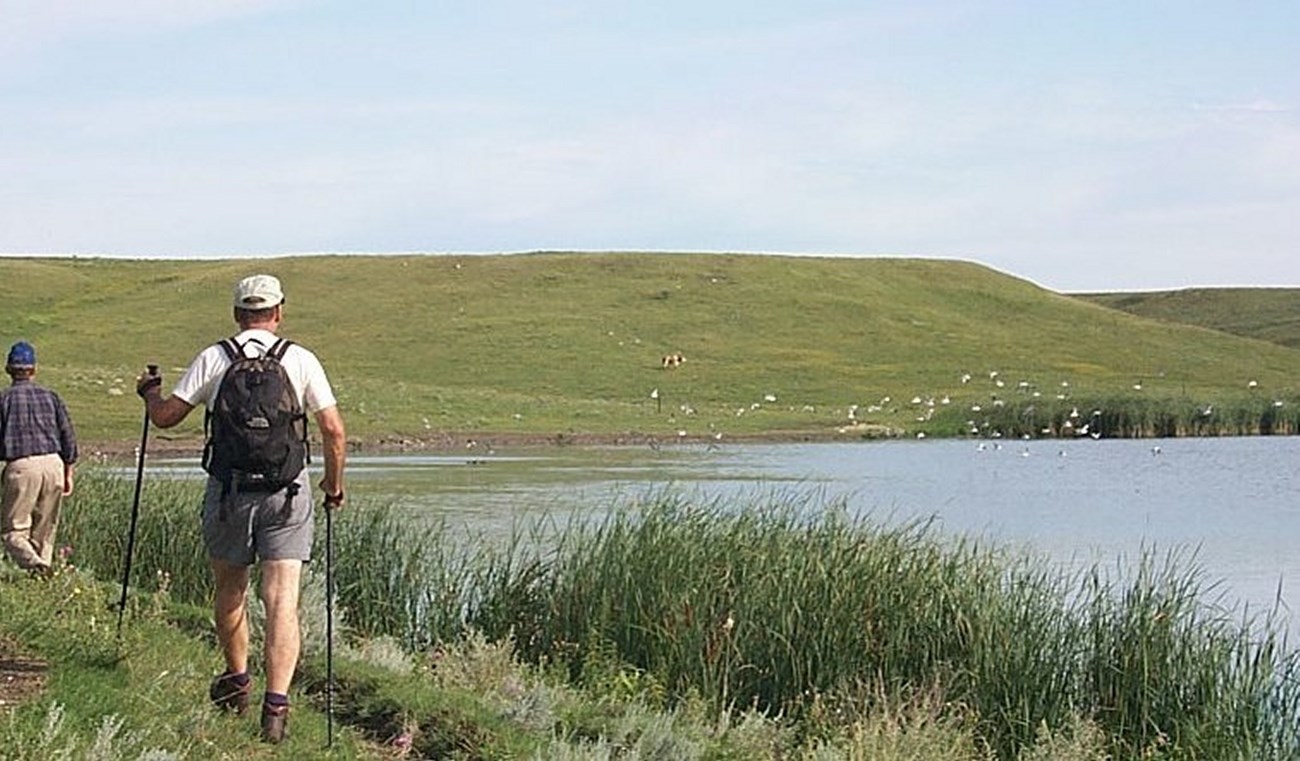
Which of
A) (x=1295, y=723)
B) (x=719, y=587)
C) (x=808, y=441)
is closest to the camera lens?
(x=1295, y=723)

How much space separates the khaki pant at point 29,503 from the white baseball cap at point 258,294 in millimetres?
6393

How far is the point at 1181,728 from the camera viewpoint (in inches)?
466

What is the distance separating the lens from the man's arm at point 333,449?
827 centimetres

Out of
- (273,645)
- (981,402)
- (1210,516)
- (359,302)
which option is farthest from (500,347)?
(273,645)

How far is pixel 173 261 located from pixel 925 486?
277ft

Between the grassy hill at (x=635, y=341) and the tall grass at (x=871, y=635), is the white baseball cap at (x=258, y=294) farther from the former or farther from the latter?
the grassy hill at (x=635, y=341)

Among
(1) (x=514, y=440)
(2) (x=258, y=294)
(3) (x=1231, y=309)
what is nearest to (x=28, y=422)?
(2) (x=258, y=294)

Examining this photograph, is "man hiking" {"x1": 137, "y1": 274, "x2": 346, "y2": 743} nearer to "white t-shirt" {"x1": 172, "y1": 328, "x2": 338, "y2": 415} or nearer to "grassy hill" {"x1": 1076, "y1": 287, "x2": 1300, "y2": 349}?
"white t-shirt" {"x1": 172, "y1": 328, "x2": 338, "y2": 415}

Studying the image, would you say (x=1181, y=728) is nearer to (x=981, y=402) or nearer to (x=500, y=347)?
(x=981, y=402)

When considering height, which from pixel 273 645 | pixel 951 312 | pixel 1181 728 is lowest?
pixel 1181 728

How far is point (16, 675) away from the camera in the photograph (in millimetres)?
9320

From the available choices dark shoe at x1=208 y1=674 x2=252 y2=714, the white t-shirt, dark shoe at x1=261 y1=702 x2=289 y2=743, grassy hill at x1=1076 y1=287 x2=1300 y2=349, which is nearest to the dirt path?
dark shoe at x1=208 y1=674 x2=252 y2=714

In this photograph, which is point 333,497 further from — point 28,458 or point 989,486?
point 989,486

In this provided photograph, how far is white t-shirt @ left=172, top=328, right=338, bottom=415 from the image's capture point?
324 inches
